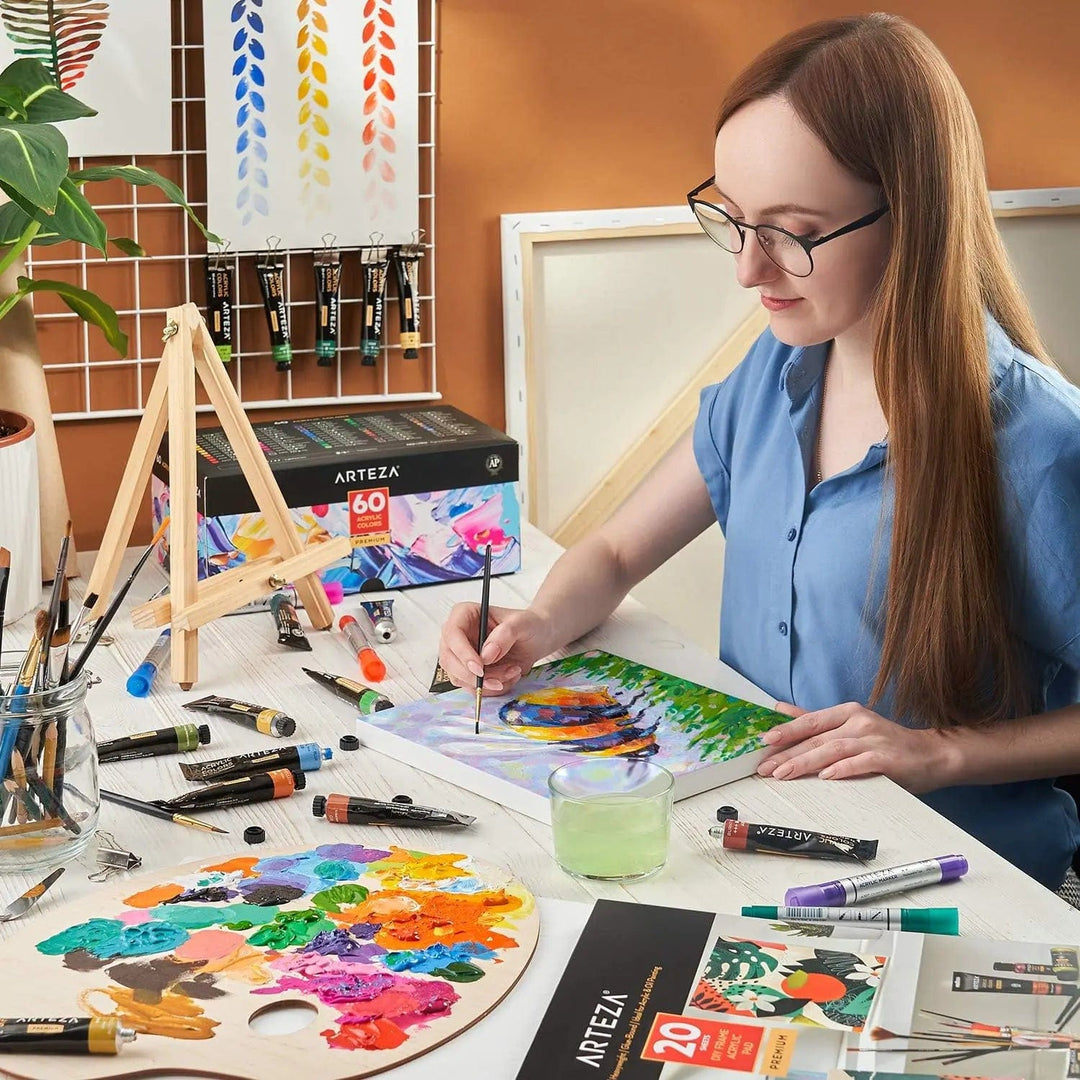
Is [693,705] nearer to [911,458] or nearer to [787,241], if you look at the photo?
[911,458]

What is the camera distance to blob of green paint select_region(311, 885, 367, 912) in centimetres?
97

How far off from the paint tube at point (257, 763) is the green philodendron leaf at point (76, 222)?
61 cm

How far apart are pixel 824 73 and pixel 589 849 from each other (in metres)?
0.71

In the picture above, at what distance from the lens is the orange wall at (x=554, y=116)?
2033 millimetres

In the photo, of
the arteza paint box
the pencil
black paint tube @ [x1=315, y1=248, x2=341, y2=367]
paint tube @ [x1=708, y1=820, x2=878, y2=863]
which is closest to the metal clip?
the pencil

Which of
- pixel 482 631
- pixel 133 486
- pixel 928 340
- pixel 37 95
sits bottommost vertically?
pixel 482 631

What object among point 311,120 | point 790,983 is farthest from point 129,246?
point 790,983

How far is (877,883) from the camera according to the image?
1003mm

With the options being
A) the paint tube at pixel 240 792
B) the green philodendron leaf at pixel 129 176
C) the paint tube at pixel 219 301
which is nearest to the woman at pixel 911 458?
the paint tube at pixel 240 792

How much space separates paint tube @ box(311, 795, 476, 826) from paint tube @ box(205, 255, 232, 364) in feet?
3.27

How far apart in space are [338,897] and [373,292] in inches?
47.9

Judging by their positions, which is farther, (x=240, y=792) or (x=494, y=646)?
(x=494, y=646)

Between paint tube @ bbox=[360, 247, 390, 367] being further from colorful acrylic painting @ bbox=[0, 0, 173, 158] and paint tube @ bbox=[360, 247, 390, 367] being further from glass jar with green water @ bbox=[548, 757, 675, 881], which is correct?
glass jar with green water @ bbox=[548, 757, 675, 881]

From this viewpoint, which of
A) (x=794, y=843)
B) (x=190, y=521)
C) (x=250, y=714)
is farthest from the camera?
(x=190, y=521)
